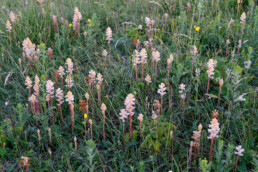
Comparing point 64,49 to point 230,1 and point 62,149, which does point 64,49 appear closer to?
point 62,149

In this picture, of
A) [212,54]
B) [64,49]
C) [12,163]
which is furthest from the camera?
[64,49]

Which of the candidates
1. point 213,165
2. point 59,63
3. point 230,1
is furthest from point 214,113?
point 230,1

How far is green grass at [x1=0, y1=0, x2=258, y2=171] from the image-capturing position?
2295 millimetres

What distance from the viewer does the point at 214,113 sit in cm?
238

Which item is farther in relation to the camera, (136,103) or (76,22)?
(76,22)

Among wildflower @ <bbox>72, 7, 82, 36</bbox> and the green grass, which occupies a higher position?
wildflower @ <bbox>72, 7, 82, 36</bbox>

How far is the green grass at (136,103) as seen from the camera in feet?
7.53

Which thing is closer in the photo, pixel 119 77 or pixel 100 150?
pixel 100 150

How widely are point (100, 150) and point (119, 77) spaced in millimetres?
1011

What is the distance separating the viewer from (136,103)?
9.26 ft

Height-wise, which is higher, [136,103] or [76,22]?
[76,22]

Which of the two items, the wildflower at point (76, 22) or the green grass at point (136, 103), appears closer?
the green grass at point (136, 103)

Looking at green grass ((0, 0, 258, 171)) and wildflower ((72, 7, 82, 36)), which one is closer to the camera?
green grass ((0, 0, 258, 171))

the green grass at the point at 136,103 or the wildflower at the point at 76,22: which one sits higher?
the wildflower at the point at 76,22
